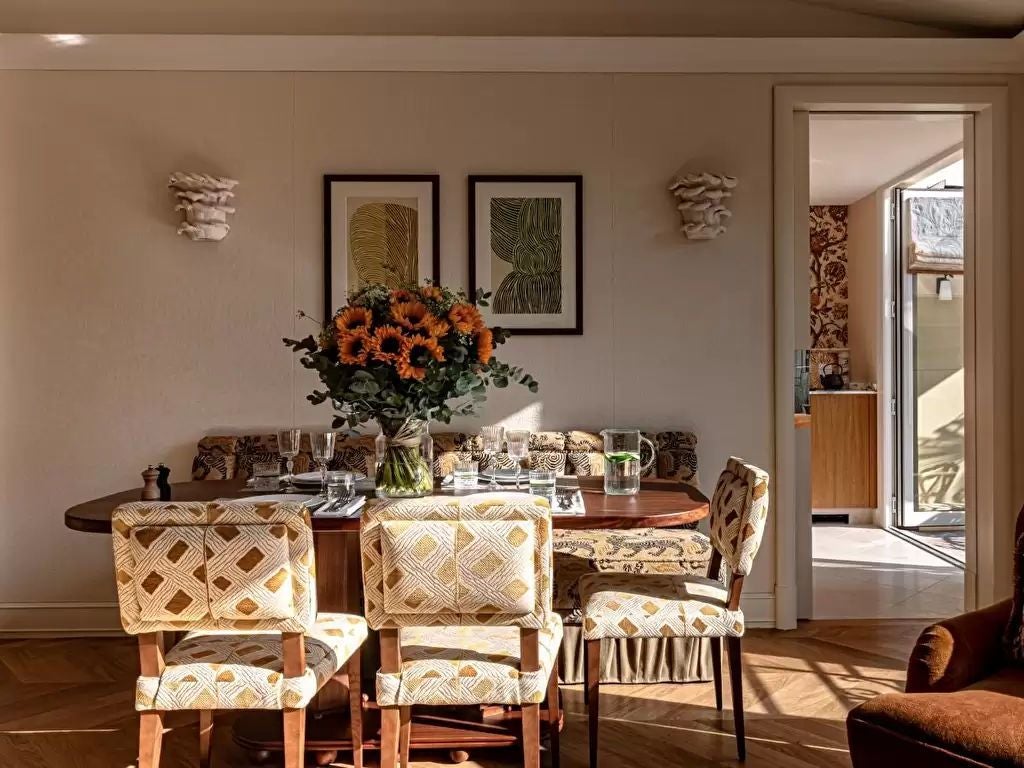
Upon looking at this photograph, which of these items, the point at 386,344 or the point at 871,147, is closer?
the point at 386,344

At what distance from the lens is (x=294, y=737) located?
207 centimetres

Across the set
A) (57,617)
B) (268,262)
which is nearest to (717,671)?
(268,262)

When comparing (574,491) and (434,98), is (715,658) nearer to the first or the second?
(574,491)

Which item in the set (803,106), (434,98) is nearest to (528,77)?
(434,98)

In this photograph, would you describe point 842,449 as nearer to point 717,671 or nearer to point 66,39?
point 717,671

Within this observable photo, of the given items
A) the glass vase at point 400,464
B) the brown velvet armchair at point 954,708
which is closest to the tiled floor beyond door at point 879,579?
the brown velvet armchair at point 954,708

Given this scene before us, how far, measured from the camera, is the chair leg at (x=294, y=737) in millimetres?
2062

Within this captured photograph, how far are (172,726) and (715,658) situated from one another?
5.94 feet

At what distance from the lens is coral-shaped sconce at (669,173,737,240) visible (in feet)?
12.6

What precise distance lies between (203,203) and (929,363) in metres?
4.96

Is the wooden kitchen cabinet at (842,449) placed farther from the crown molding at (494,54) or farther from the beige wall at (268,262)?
the crown molding at (494,54)

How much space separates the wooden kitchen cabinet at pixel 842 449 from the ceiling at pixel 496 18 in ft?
9.56

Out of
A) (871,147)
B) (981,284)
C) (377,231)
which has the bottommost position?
(981,284)

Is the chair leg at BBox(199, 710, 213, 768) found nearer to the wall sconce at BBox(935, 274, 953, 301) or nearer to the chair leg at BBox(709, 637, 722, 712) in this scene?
the chair leg at BBox(709, 637, 722, 712)
